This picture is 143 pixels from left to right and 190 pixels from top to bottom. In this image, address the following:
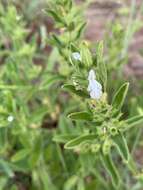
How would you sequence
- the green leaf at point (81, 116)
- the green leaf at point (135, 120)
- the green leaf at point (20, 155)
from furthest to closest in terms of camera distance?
the green leaf at point (20, 155) → the green leaf at point (135, 120) → the green leaf at point (81, 116)

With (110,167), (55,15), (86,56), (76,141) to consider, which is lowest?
(110,167)

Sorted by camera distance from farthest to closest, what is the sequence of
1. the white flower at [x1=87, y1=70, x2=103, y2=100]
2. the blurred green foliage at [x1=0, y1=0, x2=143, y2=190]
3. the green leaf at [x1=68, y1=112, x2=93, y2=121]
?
the blurred green foliage at [x1=0, y1=0, x2=143, y2=190] < the green leaf at [x1=68, y1=112, x2=93, y2=121] < the white flower at [x1=87, y1=70, x2=103, y2=100]

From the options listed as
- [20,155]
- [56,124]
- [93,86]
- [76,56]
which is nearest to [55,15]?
[76,56]

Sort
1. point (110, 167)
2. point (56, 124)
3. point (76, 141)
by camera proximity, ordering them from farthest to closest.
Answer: point (56, 124) → point (110, 167) → point (76, 141)

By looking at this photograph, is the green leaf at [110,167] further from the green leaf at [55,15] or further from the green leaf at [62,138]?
the green leaf at [55,15]

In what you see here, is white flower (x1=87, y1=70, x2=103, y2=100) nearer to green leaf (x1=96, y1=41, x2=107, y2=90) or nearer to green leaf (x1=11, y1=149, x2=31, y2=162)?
green leaf (x1=96, y1=41, x2=107, y2=90)

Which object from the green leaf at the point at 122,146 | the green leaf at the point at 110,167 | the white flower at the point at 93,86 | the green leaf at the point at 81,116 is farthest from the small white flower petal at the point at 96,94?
the green leaf at the point at 110,167

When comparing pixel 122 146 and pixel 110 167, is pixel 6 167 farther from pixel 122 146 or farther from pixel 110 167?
pixel 122 146

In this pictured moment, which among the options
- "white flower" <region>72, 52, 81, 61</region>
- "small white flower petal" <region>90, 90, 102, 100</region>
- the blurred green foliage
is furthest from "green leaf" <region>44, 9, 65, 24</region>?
"small white flower petal" <region>90, 90, 102, 100</region>

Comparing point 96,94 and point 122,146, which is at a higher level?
point 96,94
